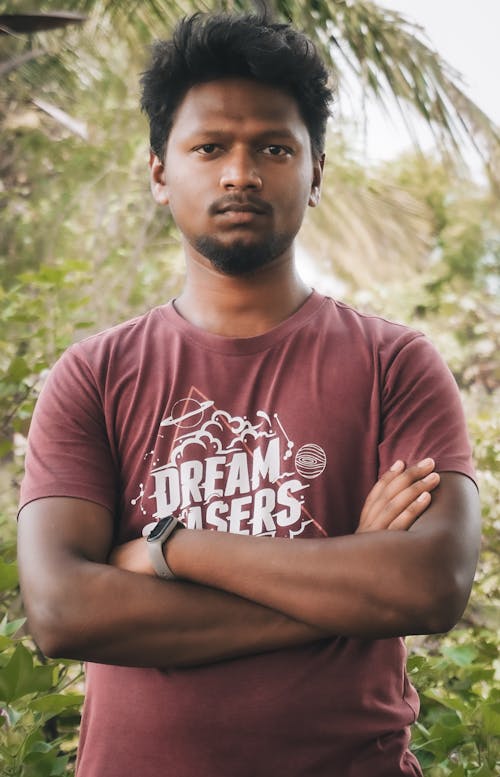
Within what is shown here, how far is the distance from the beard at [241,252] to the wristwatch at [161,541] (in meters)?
0.54

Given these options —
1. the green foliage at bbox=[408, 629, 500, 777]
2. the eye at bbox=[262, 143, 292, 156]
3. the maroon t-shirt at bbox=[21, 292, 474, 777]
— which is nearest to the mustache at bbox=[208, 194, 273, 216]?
the eye at bbox=[262, 143, 292, 156]

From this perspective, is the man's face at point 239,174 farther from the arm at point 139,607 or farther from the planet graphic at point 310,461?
the arm at point 139,607

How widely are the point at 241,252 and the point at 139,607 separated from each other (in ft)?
2.36

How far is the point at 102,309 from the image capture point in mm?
7199

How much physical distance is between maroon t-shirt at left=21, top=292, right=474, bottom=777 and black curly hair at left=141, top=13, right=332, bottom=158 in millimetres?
425

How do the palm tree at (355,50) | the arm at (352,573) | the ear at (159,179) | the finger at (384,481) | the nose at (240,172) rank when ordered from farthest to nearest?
the palm tree at (355,50) → the ear at (159,179) → the nose at (240,172) → the finger at (384,481) → the arm at (352,573)

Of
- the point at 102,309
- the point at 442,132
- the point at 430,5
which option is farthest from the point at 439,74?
the point at 430,5

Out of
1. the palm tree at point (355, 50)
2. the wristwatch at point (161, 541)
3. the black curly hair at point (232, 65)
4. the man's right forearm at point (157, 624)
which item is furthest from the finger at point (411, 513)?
the palm tree at point (355, 50)

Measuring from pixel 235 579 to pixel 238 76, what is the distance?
103cm

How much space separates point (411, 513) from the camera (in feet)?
5.82

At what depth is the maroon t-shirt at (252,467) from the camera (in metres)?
1.69

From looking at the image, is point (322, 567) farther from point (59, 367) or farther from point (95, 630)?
point (59, 367)

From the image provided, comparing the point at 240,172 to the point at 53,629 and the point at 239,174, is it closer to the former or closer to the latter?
the point at 239,174

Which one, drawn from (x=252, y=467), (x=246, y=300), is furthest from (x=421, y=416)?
(x=246, y=300)
